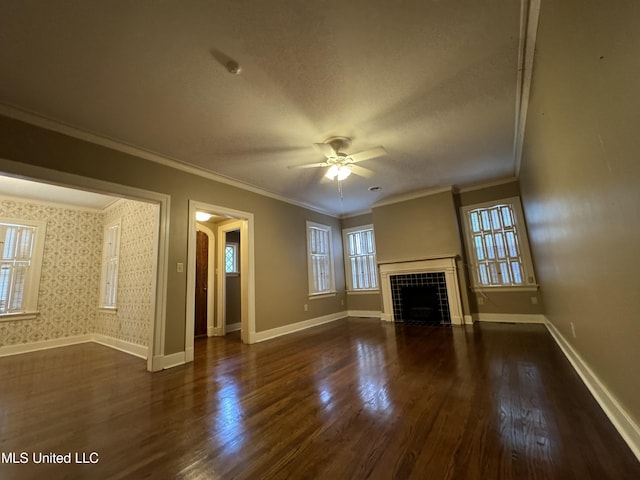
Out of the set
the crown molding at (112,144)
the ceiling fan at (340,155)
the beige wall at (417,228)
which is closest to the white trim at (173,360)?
the crown molding at (112,144)

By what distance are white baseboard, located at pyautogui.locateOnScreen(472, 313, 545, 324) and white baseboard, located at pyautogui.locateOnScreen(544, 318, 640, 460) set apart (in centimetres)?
226

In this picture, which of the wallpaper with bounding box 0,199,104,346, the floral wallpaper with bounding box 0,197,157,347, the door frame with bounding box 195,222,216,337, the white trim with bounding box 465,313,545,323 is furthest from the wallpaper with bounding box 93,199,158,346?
the white trim with bounding box 465,313,545,323

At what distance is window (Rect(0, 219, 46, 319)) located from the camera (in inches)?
166

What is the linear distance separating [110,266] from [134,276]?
1272 millimetres

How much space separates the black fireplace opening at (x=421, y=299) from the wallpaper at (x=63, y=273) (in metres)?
6.01

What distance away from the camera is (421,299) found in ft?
17.5

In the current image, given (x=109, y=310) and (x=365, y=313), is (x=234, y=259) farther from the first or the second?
(x=365, y=313)

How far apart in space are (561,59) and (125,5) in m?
2.59

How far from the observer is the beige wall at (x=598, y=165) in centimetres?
101

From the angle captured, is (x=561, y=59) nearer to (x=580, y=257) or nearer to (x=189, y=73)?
(x=580, y=257)

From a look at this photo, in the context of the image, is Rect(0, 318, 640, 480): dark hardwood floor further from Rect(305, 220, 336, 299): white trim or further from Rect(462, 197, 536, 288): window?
Rect(305, 220, 336, 299): white trim

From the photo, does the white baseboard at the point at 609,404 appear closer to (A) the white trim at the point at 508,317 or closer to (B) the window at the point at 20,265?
(A) the white trim at the point at 508,317

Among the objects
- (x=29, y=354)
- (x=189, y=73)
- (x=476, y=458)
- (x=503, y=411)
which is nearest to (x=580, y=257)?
(x=503, y=411)

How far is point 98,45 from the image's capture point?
1776 mm
